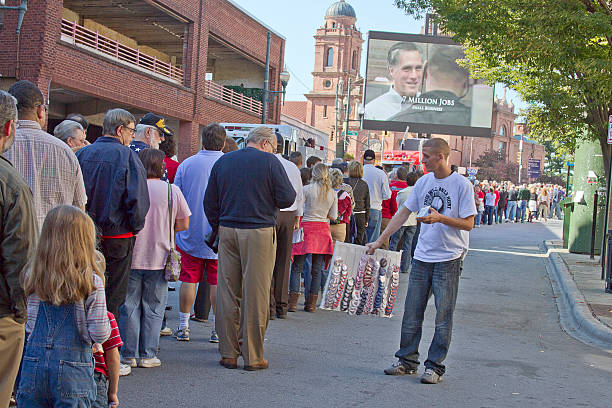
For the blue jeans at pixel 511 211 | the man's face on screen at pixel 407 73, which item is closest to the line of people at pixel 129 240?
the man's face on screen at pixel 407 73

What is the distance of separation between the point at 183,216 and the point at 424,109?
34772 millimetres

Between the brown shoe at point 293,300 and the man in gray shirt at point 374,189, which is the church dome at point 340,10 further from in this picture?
the brown shoe at point 293,300

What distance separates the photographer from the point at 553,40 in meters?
14.9

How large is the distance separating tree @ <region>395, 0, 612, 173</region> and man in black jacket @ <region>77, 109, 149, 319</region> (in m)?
9.56

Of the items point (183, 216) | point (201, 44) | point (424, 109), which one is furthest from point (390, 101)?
point (183, 216)

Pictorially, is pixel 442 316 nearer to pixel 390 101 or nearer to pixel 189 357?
pixel 189 357

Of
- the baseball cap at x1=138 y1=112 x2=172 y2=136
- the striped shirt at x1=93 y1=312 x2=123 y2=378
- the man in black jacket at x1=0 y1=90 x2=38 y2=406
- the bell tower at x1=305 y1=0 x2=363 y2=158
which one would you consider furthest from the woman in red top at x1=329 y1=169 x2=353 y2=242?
the bell tower at x1=305 y1=0 x2=363 y2=158

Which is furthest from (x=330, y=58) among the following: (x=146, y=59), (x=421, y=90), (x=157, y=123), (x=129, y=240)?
(x=129, y=240)

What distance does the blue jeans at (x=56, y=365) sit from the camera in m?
3.72

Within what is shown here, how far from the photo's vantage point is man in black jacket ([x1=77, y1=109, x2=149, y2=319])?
631cm

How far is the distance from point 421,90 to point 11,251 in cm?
3855

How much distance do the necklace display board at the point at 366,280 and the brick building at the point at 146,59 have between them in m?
16.7

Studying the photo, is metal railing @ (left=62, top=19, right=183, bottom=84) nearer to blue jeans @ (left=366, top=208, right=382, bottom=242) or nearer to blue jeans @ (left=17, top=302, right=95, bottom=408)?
blue jeans @ (left=366, top=208, right=382, bottom=242)

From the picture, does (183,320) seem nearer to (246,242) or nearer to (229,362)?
(229,362)
